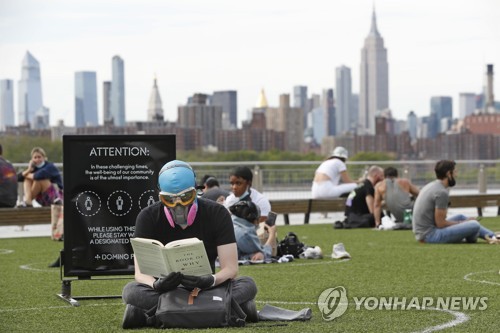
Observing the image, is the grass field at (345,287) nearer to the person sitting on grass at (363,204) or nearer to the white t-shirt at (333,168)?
the person sitting on grass at (363,204)

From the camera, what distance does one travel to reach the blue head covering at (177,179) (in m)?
9.83

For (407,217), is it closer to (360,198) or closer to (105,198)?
(360,198)

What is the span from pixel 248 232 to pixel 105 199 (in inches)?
159

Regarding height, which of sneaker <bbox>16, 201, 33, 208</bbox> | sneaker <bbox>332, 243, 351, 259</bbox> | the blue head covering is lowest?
sneaker <bbox>332, 243, 351, 259</bbox>

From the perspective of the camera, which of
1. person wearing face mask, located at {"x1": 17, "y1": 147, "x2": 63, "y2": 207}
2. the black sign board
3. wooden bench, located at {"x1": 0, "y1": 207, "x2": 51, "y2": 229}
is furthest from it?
wooden bench, located at {"x1": 0, "y1": 207, "x2": 51, "y2": 229}

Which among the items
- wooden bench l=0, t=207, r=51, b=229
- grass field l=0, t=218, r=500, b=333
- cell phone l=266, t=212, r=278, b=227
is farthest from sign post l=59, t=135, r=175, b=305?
wooden bench l=0, t=207, r=51, b=229

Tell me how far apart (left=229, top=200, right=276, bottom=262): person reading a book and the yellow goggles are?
18.5 feet

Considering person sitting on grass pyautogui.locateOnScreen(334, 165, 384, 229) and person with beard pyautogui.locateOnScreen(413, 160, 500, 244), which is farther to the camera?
person sitting on grass pyautogui.locateOnScreen(334, 165, 384, 229)

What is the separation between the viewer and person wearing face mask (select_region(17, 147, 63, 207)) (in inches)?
923

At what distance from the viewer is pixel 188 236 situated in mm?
9961

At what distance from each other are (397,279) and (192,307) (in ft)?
A: 14.8

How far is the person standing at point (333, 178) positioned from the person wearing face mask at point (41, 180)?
559 cm

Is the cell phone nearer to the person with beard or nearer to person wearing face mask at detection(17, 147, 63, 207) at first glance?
the person with beard

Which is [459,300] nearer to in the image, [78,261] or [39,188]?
[78,261]
